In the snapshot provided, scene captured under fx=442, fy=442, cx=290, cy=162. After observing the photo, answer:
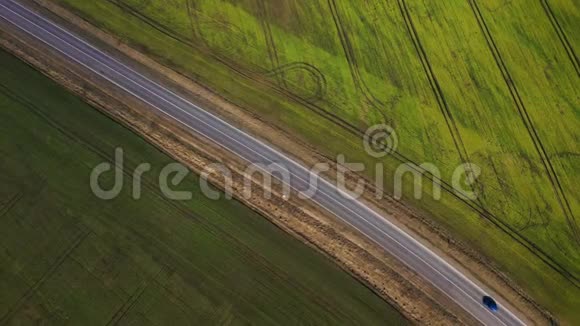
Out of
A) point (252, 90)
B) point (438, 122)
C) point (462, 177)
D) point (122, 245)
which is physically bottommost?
point (122, 245)

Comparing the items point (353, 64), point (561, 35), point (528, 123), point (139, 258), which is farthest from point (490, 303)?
point (561, 35)

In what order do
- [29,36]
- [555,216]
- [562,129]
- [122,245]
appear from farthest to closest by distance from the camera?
1. [29,36]
2. [562,129]
3. [555,216]
4. [122,245]

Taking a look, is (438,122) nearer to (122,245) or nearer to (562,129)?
(562,129)

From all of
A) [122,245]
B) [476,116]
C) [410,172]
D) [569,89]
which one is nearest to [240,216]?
[122,245]

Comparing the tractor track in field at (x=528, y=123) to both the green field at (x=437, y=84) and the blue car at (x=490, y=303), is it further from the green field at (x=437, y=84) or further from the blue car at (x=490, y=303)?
the blue car at (x=490, y=303)

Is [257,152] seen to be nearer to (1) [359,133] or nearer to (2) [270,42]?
(1) [359,133]

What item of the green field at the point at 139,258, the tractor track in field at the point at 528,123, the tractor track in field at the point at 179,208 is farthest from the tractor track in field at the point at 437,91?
the tractor track in field at the point at 179,208
